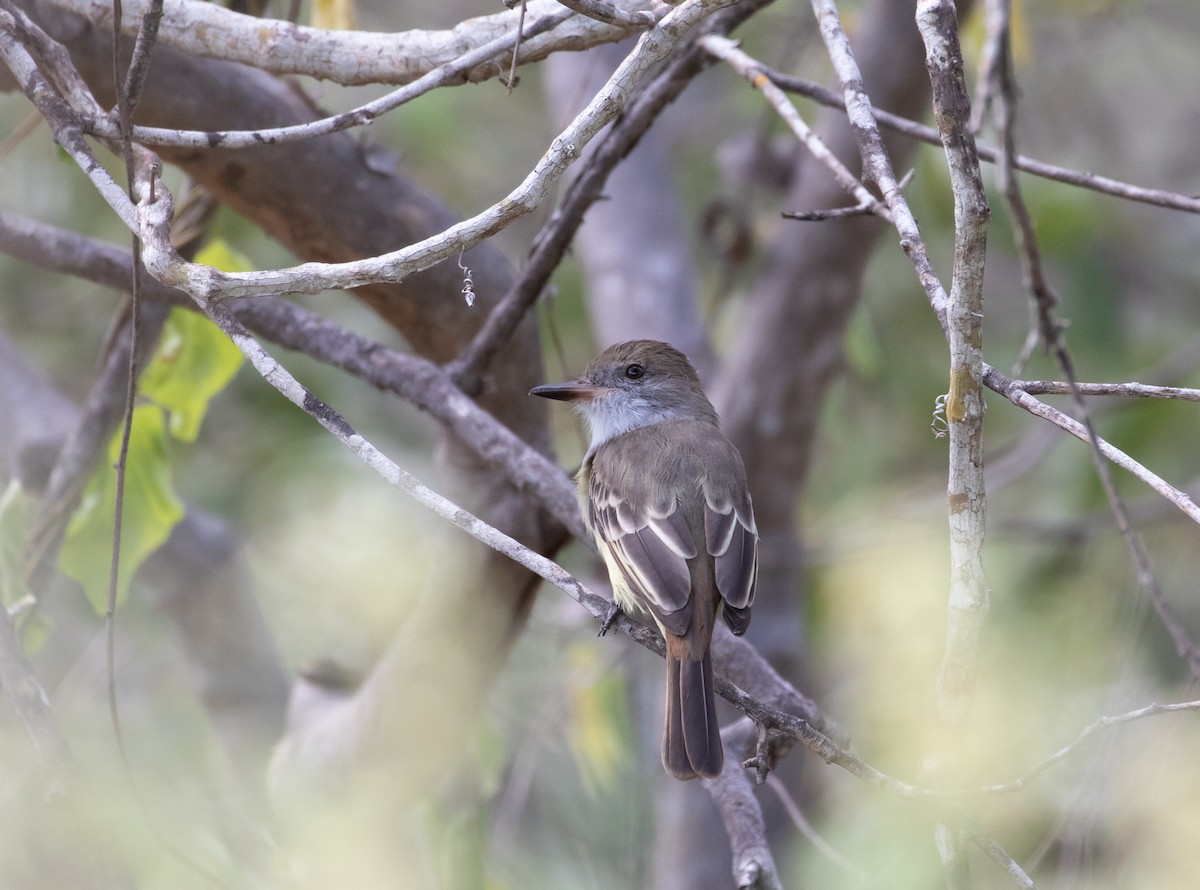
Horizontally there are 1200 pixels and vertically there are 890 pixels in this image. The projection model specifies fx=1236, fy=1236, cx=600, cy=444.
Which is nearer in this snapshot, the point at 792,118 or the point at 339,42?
the point at 339,42

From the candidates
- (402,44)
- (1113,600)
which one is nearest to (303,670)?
(402,44)

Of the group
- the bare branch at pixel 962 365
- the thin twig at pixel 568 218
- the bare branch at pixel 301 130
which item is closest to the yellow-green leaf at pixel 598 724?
the thin twig at pixel 568 218

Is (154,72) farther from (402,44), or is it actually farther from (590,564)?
(590,564)

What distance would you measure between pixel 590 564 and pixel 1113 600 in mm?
2147

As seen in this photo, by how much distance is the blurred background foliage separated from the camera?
3686mm

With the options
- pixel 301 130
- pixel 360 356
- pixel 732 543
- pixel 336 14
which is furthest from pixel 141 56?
pixel 732 543

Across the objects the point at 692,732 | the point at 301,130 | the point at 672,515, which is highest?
the point at 301,130

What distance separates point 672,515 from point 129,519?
64.6 inches

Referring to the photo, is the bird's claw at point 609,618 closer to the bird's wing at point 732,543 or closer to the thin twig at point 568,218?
the bird's wing at point 732,543

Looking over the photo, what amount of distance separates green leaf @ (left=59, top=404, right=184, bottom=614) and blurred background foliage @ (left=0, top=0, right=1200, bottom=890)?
1.91 feet

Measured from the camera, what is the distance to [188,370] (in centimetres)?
396

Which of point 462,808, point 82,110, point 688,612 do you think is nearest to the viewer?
point 82,110

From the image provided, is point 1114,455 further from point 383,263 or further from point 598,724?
point 598,724

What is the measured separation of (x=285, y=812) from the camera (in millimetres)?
4480
